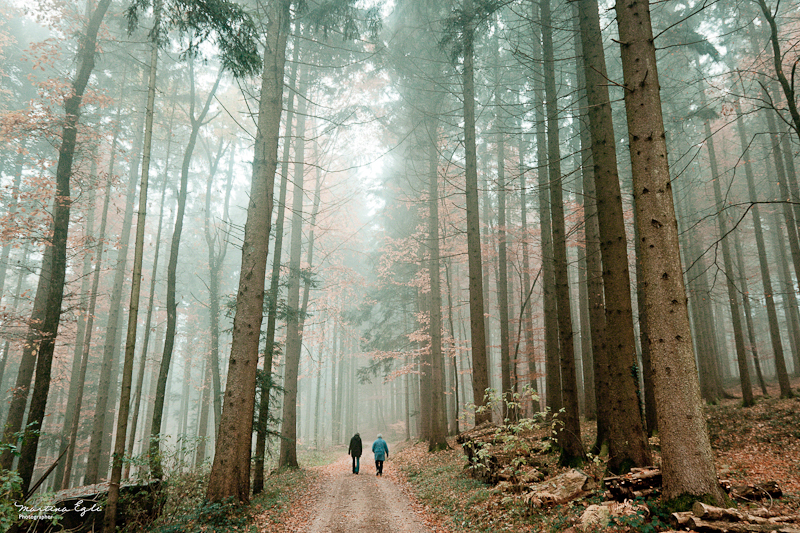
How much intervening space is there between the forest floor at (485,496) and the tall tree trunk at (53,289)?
528 cm

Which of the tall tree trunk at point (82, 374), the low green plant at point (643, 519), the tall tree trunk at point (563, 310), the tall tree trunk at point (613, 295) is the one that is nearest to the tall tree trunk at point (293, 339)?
the tall tree trunk at point (82, 374)

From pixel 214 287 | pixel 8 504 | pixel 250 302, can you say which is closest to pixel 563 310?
pixel 250 302

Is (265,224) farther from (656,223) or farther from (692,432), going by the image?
(692,432)

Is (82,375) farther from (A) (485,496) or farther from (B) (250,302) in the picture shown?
(A) (485,496)

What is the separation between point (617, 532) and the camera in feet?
12.8

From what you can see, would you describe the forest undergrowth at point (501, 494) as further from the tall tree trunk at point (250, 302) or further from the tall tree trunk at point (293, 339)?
the tall tree trunk at point (293, 339)

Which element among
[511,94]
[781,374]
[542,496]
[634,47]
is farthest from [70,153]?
[781,374]

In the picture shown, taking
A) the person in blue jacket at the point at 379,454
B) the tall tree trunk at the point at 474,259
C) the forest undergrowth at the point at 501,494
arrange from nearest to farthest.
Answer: the forest undergrowth at the point at 501,494
the tall tree trunk at the point at 474,259
the person in blue jacket at the point at 379,454

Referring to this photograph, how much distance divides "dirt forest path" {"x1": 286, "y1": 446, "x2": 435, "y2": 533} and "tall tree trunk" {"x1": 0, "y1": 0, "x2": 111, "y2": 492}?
19.1 feet

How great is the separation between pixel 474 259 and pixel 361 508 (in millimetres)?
6946

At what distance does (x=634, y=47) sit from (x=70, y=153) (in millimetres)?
12006

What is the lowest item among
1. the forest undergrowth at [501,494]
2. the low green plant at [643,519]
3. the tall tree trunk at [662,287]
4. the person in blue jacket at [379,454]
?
the person in blue jacket at [379,454]

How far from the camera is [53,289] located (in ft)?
27.4

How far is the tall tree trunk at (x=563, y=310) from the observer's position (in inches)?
279
